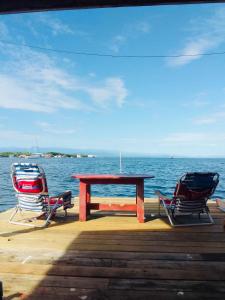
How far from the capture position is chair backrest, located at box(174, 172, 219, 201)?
17.4 ft

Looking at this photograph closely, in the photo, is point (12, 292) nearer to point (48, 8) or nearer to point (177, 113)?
point (48, 8)

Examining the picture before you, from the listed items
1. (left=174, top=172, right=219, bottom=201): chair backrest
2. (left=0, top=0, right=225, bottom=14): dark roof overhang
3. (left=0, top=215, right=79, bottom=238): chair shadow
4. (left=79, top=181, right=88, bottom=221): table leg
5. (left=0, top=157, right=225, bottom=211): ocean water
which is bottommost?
(left=0, top=157, right=225, bottom=211): ocean water

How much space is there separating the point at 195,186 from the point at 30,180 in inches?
116

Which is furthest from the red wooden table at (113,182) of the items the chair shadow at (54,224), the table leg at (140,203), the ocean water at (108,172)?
the ocean water at (108,172)

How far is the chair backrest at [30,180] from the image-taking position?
5.34 metres

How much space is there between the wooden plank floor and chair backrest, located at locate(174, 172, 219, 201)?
1.83ft

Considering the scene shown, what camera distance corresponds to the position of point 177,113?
42.3m

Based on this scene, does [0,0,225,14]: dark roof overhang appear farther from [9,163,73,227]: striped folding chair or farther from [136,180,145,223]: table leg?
[136,180,145,223]: table leg

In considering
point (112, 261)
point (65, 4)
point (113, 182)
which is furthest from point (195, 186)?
point (65, 4)

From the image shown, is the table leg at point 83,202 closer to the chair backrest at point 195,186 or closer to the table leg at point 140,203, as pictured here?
the table leg at point 140,203

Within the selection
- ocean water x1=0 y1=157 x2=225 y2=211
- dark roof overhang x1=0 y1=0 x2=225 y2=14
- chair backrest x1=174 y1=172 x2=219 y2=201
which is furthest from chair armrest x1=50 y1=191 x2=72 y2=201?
dark roof overhang x1=0 y1=0 x2=225 y2=14

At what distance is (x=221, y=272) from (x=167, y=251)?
2.72ft

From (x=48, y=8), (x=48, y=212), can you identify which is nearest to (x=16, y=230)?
(x=48, y=212)

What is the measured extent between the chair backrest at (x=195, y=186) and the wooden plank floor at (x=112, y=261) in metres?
0.56
